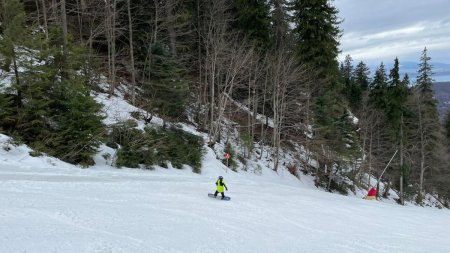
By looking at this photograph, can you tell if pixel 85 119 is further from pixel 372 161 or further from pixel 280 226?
pixel 372 161

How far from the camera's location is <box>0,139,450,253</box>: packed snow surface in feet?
25.4

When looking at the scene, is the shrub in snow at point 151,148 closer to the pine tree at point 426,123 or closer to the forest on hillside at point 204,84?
the forest on hillside at point 204,84

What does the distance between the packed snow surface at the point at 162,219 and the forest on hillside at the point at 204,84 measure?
2.71 m

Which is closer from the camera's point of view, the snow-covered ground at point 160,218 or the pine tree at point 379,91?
the snow-covered ground at point 160,218

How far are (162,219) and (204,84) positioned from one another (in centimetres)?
2673

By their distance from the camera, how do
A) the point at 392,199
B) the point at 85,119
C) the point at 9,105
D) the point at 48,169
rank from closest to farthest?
1. the point at 48,169
2. the point at 9,105
3. the point at 85,119
4. the point at 392,199

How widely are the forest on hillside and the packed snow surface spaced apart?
2710 millimetres

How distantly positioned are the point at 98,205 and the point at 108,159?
27.6 feet

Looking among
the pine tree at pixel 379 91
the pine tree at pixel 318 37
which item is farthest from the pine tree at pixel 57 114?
the pine tree at pixel 379 91

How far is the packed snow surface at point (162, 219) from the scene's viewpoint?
7751 mm

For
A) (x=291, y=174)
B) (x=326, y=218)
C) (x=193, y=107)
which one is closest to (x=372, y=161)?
(x=291, y=174)

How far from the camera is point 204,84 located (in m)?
36.3

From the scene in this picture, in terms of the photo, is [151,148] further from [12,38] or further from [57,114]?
[12,38]

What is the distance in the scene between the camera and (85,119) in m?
17.0
